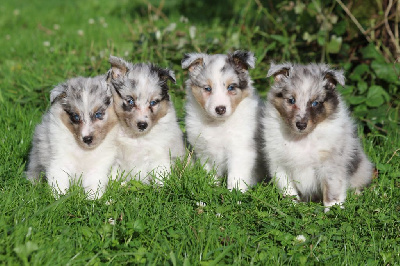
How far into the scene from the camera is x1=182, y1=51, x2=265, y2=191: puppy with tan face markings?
5.38 metres

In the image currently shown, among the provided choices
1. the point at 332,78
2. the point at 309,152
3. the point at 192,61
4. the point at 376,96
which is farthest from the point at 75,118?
the point at 376,96

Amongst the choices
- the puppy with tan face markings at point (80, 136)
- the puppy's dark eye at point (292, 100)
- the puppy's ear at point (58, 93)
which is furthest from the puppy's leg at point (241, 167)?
the puppy's ear at point (58, 93)

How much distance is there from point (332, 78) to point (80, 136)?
259cm

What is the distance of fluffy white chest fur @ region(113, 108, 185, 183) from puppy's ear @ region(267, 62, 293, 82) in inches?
47.0

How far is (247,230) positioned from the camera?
14.7 ft

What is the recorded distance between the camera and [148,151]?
215 inches

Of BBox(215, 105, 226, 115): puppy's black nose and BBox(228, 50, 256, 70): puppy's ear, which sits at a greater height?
BBox(228, 50, 256, 70): puppy's ear

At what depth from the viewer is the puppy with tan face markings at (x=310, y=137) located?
4934 millimetres

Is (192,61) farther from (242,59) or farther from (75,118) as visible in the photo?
(75,118)

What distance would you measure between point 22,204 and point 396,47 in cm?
570

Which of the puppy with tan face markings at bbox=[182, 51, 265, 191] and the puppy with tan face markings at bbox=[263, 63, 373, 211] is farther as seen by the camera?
the puppy with tan face markings at bbox=[182, 51, 265, 191]

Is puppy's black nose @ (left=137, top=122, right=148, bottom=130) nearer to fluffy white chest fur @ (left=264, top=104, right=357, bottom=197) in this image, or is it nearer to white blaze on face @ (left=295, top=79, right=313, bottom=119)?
fluffy white chest fur @ (left=264, top=104, right=357, bottom=197)

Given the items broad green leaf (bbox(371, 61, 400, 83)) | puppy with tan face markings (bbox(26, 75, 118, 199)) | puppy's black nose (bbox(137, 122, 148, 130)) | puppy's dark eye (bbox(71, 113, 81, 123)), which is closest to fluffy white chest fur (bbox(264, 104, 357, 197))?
puppy's black nose (bbox(137, 122, 148, 130))

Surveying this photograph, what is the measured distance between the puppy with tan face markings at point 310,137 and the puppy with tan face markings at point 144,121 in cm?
107
